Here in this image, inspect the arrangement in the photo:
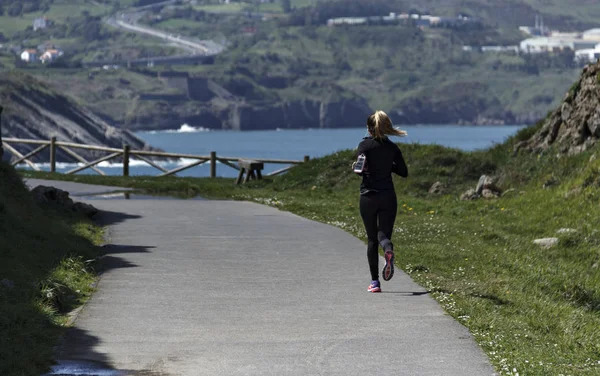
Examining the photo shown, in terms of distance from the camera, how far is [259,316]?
11062mm

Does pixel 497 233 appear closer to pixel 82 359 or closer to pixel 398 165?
pixel 398 165

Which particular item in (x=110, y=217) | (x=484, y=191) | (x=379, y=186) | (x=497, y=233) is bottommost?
(x=110, y=217)

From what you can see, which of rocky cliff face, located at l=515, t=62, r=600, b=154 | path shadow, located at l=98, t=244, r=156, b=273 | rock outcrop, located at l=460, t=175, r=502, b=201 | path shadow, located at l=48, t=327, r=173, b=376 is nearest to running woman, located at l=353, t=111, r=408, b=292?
path shadow, located at l=98, t=244, r=156, b=273

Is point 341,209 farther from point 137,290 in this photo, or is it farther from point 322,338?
point 322,338

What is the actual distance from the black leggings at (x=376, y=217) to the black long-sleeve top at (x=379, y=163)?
87 mm

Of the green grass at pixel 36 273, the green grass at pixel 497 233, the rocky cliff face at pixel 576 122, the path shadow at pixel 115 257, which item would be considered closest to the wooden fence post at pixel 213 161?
the green grass at pixel 497 233

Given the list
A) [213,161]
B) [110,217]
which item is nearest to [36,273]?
[110,217]

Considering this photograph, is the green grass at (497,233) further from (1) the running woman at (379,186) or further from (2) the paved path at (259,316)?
(1) the running woman at (379,186)

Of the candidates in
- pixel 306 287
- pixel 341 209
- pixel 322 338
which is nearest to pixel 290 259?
pixel 306 287

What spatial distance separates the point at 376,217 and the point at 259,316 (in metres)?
2.30

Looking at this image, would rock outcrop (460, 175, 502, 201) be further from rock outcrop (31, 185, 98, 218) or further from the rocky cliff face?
rock outcrop (31, 185, 98, 218)

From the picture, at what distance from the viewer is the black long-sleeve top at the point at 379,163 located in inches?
486

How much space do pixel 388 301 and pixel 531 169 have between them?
1422 centimetres

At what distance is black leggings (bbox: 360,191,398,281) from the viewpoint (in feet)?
41.0
